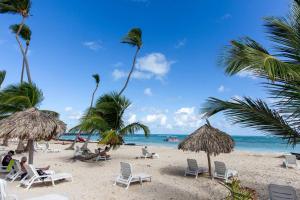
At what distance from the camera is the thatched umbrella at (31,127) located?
8.99 m

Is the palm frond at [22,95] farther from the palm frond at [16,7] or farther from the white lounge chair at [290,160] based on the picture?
the palm frond at [16,7]

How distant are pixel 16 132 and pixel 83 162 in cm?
492

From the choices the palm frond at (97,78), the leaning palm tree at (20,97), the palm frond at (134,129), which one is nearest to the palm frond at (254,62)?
the leaning palm tree at (20,97)

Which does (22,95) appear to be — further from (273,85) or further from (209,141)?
(273,85)

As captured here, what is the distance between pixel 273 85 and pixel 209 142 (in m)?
6.01

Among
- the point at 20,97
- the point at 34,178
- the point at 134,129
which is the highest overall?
the point at 20,97

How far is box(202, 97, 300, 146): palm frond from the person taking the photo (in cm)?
383

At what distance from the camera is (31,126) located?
9.15 metres

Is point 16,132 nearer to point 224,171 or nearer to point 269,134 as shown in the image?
point 224,171

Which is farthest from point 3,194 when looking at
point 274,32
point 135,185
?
point 274,32

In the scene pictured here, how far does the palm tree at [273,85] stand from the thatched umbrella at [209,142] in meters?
5.28

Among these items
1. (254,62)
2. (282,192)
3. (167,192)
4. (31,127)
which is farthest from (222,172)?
(31,127)

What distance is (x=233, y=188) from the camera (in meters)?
4.80

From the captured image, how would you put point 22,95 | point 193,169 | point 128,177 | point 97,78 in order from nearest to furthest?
point 128,177 < point 193,169 < point 22,95 < point 97,78
